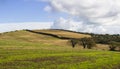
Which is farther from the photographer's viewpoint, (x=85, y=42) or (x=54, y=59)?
(x=85, y=42)

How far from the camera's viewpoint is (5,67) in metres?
48.8

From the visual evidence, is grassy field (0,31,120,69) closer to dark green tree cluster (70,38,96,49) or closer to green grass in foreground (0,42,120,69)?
green grass in foreground (0,42,120,69)

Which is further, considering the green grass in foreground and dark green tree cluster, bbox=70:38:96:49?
dark green tree cluster, bbox=70:38:96:49

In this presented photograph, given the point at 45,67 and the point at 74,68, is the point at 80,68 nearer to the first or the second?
the point at 74,68

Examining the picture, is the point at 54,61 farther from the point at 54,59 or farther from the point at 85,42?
the point at 85,42

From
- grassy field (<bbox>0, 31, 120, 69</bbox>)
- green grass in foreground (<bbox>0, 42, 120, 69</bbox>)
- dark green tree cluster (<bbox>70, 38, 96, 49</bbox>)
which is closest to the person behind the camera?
green grass in foreground (<bbox>0, 42, 120, 69</bbox>)

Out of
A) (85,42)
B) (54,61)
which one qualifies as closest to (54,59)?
(54,61)

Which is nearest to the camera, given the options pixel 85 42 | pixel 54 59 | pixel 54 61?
pixel 54 61

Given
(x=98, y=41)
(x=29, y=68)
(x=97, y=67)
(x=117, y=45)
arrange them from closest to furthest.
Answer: (x=29, y=68) → (x=97, y=67) → (x=117, y=45) → (x=98, y=41)

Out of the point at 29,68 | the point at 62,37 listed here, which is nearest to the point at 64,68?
the point at 29,68

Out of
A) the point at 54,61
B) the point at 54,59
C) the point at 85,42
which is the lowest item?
the point at 54,61

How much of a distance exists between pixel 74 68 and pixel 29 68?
7.82 meters

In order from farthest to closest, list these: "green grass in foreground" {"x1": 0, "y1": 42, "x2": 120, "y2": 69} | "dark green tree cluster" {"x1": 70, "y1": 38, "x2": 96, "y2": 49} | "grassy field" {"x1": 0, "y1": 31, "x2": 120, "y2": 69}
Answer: "dark green tree cluster" {"x1": 70, "y1": 38, "x2": 96, "y2": 49}
"grassy field" {"x1": 0, "y1": 31, "x2": 120, "y2": 69}
"green grass in foreground" {"x1": 0, "y1": 42, "x2": 120, "y2": 69}

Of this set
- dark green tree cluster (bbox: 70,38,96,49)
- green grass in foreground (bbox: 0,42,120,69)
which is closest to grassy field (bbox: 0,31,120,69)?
green grass in foreground (bbox: 0,42,120,69)
